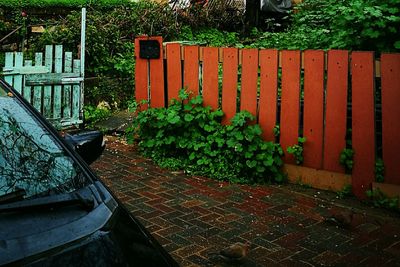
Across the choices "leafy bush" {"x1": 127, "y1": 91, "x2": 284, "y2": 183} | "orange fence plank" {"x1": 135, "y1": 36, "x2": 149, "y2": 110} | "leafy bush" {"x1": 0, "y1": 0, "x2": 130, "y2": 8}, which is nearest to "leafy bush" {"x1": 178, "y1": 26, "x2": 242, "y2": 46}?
"leafy bush" {"x1": 0, "y1": 0, "x2": 130, "y2": 8}

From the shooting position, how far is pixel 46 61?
25.4 feet

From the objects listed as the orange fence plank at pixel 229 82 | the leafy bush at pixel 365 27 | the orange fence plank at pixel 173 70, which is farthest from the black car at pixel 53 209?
the orange fence plank at pixel 173 70

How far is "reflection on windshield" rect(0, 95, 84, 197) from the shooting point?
2270 millimetres

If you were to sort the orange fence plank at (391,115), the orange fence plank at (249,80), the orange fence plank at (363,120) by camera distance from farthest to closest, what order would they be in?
1. the orange fence plank at (249,80)
2. the orange fence plank at (363,120)
3. the orange fence plank at (391,115)

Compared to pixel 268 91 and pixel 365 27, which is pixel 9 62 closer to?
pixel 268 91

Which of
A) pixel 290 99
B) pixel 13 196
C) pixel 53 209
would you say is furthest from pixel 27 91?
pixel 53 209

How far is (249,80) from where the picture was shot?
6.25 meters

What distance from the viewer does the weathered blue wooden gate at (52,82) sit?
7477mm

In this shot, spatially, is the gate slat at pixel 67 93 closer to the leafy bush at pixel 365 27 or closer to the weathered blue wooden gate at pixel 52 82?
the weathered blue wooden gate at pixel 52 82

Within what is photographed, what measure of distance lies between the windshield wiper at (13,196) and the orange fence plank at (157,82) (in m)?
5.03

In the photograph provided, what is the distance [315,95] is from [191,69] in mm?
1770

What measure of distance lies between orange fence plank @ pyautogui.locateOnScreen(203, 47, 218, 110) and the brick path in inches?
40.8

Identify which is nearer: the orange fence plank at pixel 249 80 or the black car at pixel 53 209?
the black car at pixel 53 209

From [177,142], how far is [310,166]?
1747 millimetres
